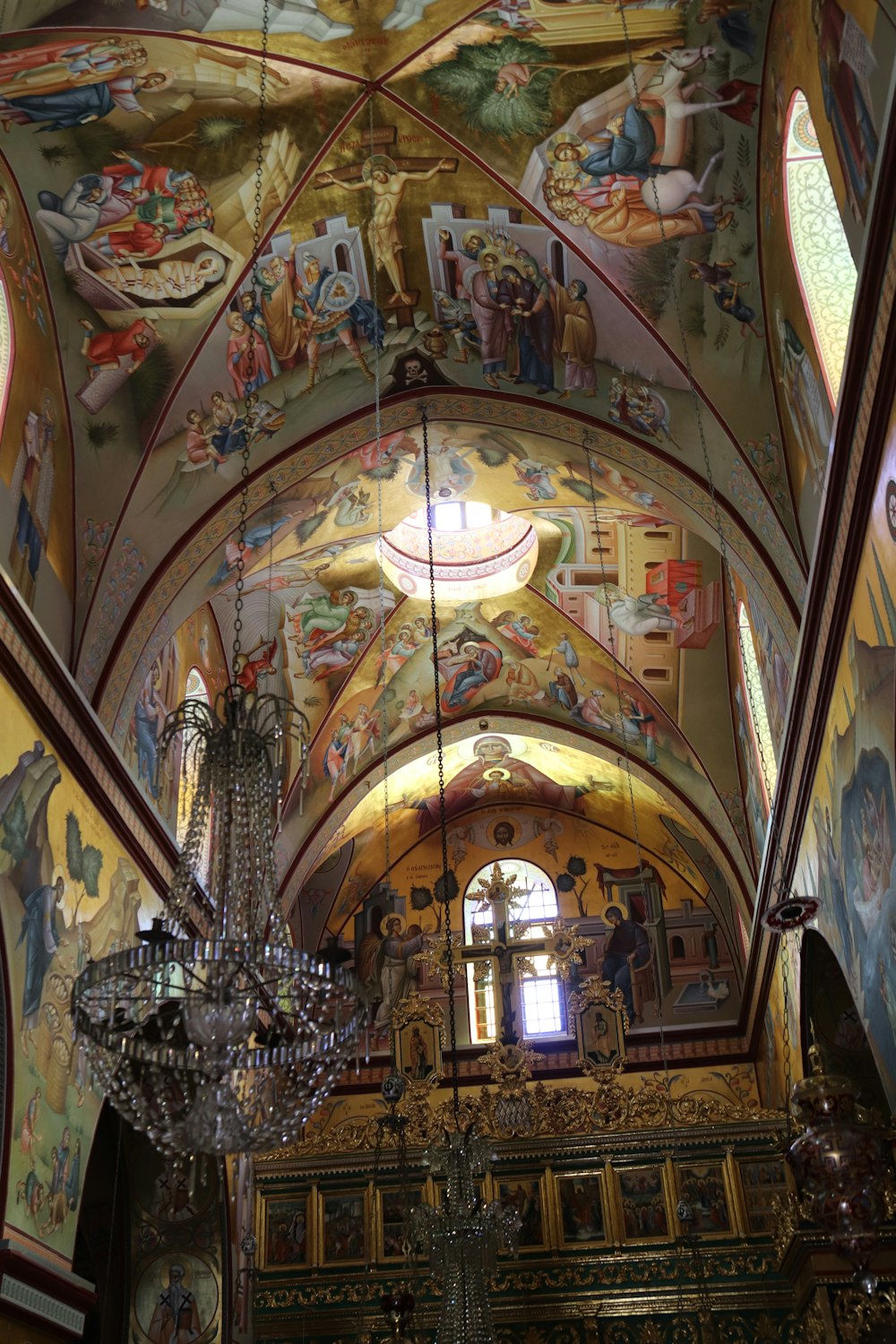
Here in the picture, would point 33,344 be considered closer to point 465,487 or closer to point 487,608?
point 465,487

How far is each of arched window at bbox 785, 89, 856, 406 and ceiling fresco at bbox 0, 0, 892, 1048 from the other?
0.26m

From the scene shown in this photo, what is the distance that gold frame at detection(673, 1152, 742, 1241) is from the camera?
628 inches

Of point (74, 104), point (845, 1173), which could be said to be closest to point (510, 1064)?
point (845, 1173)

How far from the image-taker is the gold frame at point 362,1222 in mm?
16250

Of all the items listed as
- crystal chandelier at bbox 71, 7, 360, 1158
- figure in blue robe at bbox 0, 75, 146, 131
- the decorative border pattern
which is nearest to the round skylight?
figure in blue robe at bbox 0, 75, 146, 131

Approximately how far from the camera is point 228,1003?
7188 millimetres

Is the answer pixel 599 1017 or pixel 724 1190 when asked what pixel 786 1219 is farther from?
pixel 599 1017

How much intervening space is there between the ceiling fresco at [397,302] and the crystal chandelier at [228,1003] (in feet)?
13.3

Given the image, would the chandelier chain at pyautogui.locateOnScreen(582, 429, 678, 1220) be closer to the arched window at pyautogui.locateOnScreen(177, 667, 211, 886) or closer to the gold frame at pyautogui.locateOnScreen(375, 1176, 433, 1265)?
the gold frame at pyautogui.locateOnScreen(375, 1176, 433, 1265)

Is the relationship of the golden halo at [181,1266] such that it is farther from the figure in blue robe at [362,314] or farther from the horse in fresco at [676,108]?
the horse in fresco at [676,108]

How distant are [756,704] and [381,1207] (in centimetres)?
811

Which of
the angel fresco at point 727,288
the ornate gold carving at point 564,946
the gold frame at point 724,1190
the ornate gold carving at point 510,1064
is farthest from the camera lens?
the ornate gold carving at point 564,946

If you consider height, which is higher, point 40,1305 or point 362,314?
point 362,314

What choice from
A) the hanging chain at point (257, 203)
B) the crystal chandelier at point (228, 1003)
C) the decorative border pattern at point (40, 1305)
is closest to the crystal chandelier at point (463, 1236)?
the decorative border pattern at point (40, 1305)
